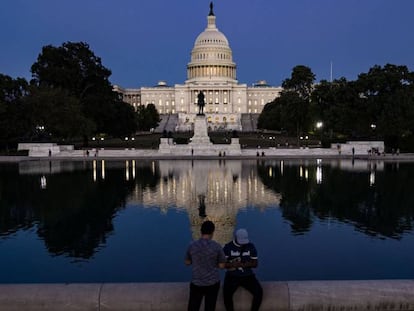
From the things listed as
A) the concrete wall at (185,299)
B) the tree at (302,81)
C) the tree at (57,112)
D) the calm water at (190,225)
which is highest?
the tree at (302,81)

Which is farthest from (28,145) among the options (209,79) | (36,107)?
(209,79)

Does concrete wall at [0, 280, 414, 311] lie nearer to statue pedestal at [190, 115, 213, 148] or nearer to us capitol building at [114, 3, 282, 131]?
statue pedestal at [190, 115, 213, 148]

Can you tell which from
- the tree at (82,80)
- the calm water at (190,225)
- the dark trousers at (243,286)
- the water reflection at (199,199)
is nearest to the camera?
the dark trousers at (243,286)

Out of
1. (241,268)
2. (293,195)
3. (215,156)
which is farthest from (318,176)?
(241,268)

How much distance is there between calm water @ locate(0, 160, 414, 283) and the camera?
39.8ft

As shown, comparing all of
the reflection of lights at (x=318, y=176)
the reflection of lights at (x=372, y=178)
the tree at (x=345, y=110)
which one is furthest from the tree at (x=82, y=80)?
the reflection of lights at (x=372, y=178)

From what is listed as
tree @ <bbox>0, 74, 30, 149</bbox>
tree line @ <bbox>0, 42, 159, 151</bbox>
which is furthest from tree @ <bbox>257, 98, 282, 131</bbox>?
tree @ <bbox>0, 74, 30, 149</bbox>

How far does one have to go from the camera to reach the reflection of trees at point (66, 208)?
15.1 m

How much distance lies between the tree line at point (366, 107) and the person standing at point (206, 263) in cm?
5131

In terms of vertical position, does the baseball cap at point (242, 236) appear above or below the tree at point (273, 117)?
below

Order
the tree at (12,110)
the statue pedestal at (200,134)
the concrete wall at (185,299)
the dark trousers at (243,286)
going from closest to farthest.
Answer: the dark trousers at (243,286) → the concrete wall at (185,299) → the tree at (12,110) → the statue pedestal at (200,134)

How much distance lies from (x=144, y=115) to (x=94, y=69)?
5116 cm

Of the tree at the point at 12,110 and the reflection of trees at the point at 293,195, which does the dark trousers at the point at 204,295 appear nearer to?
the reflection of trees at the point at 293,195

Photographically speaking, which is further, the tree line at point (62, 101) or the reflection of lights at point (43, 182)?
the tree line at point (62, 101)
